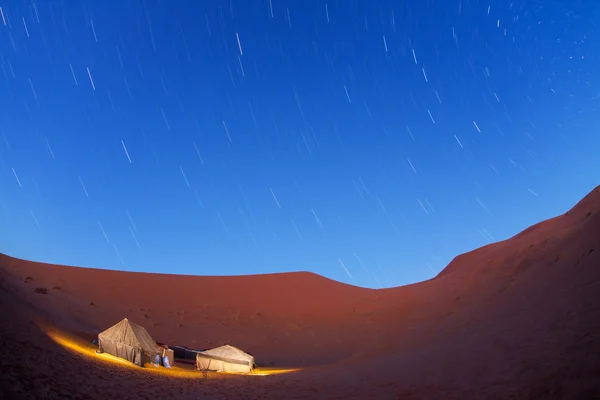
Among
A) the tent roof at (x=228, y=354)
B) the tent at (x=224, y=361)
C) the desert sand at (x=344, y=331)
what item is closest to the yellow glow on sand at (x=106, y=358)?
the desert sand at (x=344, y=331)

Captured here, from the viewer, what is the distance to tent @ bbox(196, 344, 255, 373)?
18.9 m

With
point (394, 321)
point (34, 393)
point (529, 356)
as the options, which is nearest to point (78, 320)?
point (34, 393)

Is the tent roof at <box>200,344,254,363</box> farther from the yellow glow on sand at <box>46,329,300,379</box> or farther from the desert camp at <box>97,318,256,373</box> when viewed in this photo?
the yellow glow on sand at <box>46,329,300,379</box>

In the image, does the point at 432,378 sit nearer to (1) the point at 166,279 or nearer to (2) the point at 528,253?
(2) the point at 528,253

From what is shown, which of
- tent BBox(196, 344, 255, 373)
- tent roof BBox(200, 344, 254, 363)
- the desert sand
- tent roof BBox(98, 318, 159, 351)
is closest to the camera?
the desert sand

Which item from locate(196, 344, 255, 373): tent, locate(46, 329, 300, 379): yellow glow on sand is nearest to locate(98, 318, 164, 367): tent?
locate(46, 329, 300, 379): yellow glow on sand

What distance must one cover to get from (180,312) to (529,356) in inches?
934

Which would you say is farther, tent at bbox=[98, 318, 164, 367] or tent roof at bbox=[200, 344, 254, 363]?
tent roof at bbox=[200, 344, 254, 363]

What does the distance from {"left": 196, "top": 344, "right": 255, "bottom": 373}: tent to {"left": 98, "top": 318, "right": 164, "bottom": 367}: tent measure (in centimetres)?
241

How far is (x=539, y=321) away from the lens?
42.0 ft

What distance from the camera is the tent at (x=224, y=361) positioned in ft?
61.9

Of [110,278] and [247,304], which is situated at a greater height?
[110,278]

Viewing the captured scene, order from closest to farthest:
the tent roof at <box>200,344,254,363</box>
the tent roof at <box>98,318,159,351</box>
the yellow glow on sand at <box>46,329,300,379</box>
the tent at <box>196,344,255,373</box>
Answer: the yellow glow on sand at <box>46,329,300,379</box> → the tent roof at <box>98,318,159,351</box> → the tent at <box>196,344,255,373</box> → the tent roof at <box>200,344,254,363</box>

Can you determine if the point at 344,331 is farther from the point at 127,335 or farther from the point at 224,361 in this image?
the point at 127,335
